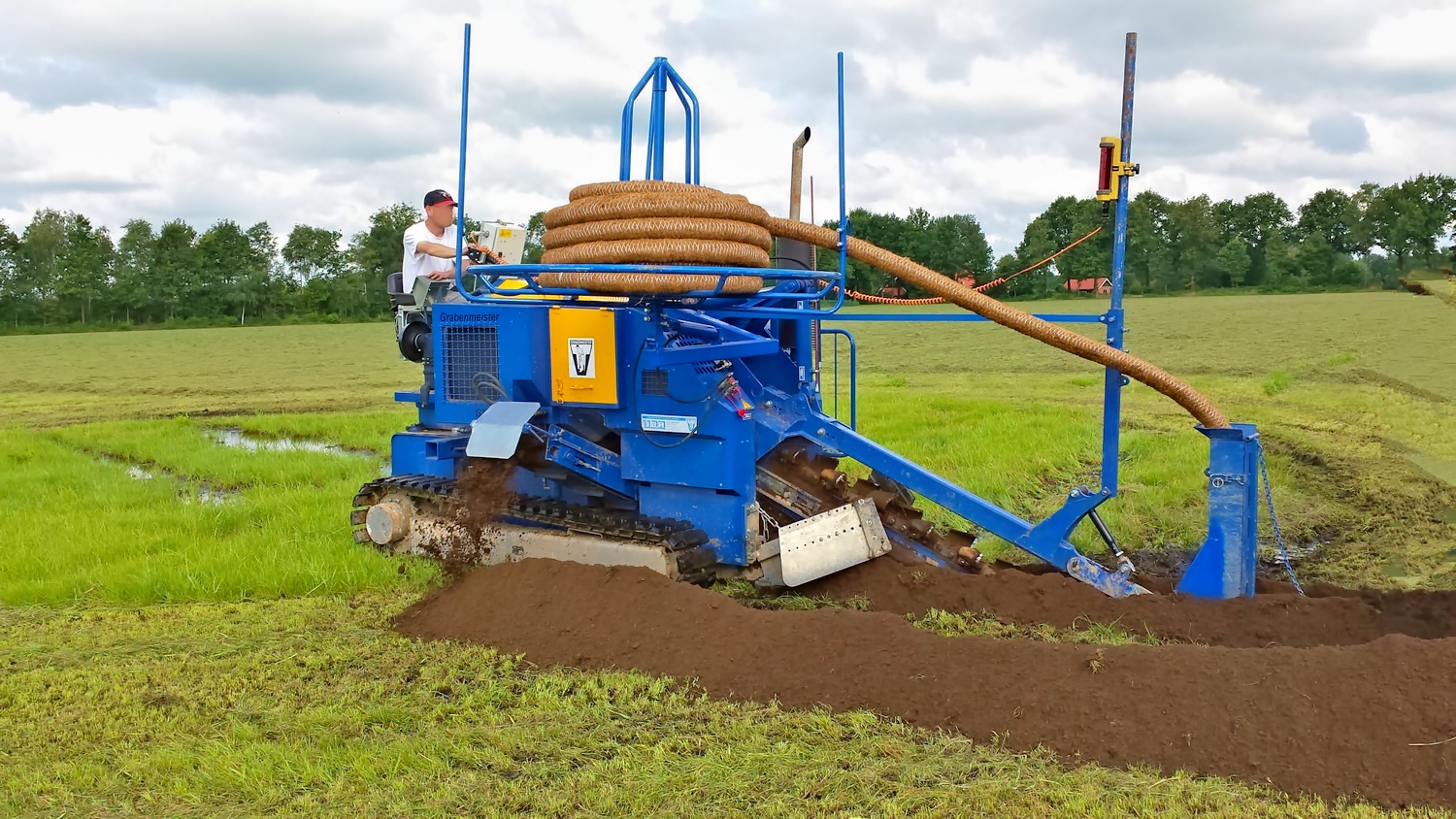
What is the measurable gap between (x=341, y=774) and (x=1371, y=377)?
18113 millimetres

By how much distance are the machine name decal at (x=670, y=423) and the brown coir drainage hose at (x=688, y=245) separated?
0.76 metres

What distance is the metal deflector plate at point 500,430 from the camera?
5.90m

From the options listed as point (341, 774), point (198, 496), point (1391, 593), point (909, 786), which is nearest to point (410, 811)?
Answer: point (341, 774)

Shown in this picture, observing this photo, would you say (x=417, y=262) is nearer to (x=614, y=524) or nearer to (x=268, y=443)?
(x=614, y=524)

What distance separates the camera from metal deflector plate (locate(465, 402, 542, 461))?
5902 mm

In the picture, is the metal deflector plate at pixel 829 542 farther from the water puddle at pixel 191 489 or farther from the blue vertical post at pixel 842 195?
the water puddle at pixel 191 489

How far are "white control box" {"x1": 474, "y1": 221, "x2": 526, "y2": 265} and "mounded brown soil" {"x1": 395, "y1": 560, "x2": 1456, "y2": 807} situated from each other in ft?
8.52

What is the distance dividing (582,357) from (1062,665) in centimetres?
308

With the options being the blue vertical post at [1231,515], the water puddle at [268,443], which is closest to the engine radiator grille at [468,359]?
the blue vertical post at [1231,515]

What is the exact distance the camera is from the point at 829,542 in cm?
567

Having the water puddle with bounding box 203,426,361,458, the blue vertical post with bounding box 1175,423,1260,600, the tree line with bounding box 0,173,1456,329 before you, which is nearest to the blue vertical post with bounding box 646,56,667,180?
the blue vertical post with bounding box 1175,423,1260,600

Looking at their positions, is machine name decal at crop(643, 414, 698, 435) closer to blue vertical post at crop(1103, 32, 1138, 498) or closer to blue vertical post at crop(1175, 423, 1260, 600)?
blue vertical post at crop(1103, 32, 1138, 498)

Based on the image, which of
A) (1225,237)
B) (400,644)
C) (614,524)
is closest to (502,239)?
(614,524)

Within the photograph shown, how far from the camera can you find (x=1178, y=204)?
47.8 m
